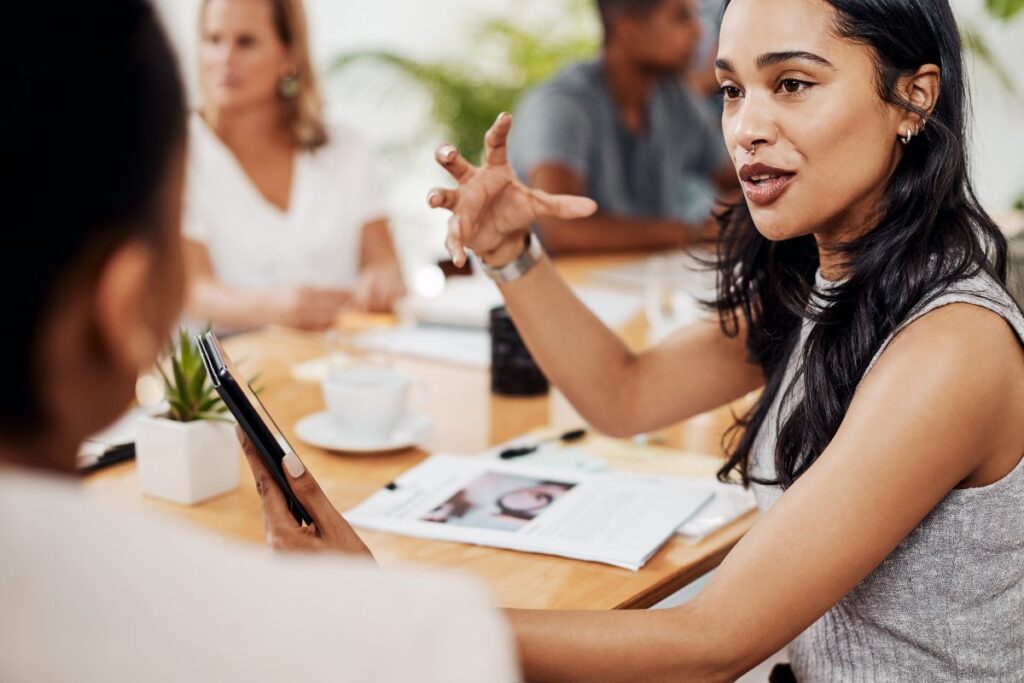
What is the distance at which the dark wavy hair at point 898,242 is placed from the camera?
120cm

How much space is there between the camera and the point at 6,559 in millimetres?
527

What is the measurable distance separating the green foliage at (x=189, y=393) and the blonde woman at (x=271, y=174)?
114cm

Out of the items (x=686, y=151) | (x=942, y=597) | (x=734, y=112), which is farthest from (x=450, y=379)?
(x=686, y=151)

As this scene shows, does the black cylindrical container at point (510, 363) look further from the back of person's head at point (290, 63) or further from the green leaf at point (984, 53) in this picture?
the green leaf at point (984, 53)

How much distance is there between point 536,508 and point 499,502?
0.05 metres

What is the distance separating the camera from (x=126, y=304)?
2.10 ft

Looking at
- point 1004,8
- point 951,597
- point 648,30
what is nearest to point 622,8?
point 648,30

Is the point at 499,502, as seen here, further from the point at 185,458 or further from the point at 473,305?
the point at 473,305

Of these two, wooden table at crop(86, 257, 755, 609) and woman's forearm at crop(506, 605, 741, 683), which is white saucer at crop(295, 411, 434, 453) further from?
woman's forearm at crop(506, 605, 741, 683)

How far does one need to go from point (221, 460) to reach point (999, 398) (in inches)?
35.0

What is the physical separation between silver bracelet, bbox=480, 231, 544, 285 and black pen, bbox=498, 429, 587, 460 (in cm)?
23

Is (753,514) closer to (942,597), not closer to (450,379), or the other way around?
(942,597)

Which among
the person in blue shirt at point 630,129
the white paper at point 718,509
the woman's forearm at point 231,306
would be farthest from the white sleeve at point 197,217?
the white paper at point 718,509

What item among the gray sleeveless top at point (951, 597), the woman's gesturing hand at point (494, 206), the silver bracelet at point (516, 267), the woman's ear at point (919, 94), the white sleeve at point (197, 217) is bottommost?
the gray sleeveless top at point (951, 597)
